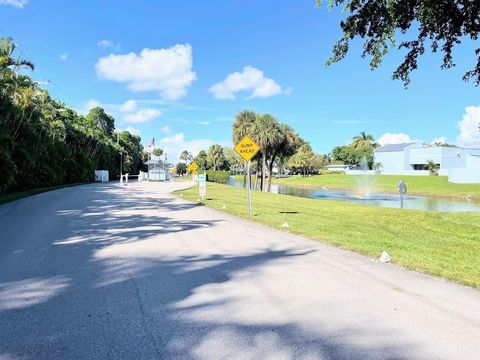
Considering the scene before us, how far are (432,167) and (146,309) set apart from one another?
8288cm

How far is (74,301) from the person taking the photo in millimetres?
4918

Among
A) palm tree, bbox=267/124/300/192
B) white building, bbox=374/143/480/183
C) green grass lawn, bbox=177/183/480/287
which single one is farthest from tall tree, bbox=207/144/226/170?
green grass lawn, bbox=177/183/480/287

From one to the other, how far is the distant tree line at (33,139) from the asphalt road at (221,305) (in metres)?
18.8

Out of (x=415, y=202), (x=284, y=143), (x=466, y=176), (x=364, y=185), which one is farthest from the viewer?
(x=364, y=185)

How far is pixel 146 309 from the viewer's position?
463 centimetres

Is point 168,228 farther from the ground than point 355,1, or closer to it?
closer to it

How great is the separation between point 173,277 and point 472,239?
8.81 meters

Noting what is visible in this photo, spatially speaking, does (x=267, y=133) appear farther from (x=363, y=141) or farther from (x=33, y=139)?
(x=363, y=141)

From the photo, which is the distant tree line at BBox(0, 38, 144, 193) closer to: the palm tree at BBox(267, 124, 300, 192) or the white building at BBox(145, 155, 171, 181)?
the white building at BBox(145, 155, 171, 181)

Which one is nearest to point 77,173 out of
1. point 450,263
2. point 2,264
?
point 2,264

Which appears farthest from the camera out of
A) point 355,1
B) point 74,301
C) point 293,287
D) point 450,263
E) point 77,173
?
point 77,173

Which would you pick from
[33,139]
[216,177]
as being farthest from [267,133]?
[216,177]

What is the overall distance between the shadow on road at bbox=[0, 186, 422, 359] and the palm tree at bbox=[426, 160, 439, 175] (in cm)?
7543

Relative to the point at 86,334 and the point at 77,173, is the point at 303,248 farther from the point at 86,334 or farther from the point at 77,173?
the point at 77,173
